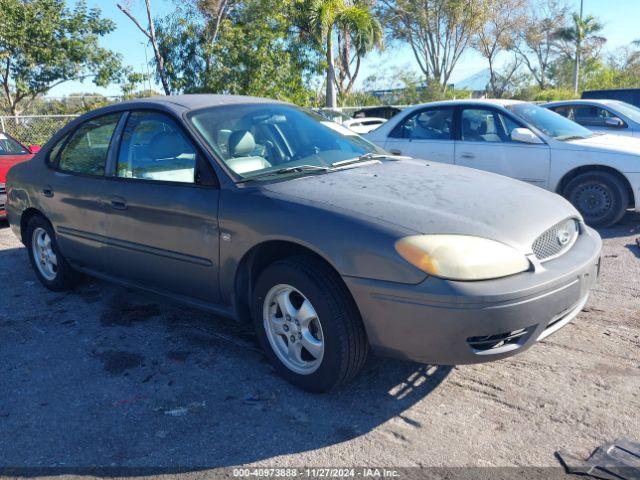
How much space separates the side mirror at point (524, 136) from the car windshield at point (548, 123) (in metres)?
0.23

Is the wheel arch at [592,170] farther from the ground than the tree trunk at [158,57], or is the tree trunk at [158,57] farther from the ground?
the tree trunk at [158,57]

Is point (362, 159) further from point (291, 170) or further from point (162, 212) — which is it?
point (162, 212)

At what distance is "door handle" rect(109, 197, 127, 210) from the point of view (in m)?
3.94

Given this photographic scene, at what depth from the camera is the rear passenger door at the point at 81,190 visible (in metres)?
4.25

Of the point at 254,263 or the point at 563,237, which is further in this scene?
the point at 254,263

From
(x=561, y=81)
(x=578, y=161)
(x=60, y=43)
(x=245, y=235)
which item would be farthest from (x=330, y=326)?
Result: (x=561, y=81)

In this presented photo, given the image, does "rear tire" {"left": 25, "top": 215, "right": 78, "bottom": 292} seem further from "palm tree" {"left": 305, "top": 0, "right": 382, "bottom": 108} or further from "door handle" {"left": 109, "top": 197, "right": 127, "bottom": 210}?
"palm tree" {"left": 305, "top": 0, "right": 382, "bottom": 108}

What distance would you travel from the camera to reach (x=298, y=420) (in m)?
2.92

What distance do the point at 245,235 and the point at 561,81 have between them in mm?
56406

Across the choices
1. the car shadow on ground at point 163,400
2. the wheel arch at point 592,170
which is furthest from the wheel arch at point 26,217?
the wheel arch at point 592,170

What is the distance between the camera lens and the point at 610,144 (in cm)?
689

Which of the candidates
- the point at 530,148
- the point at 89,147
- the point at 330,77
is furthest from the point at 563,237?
the point at 330,77

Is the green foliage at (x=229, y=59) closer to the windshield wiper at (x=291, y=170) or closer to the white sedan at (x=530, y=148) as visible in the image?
the white sedan at (x=530, y=148)

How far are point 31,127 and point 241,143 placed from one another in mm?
13547
